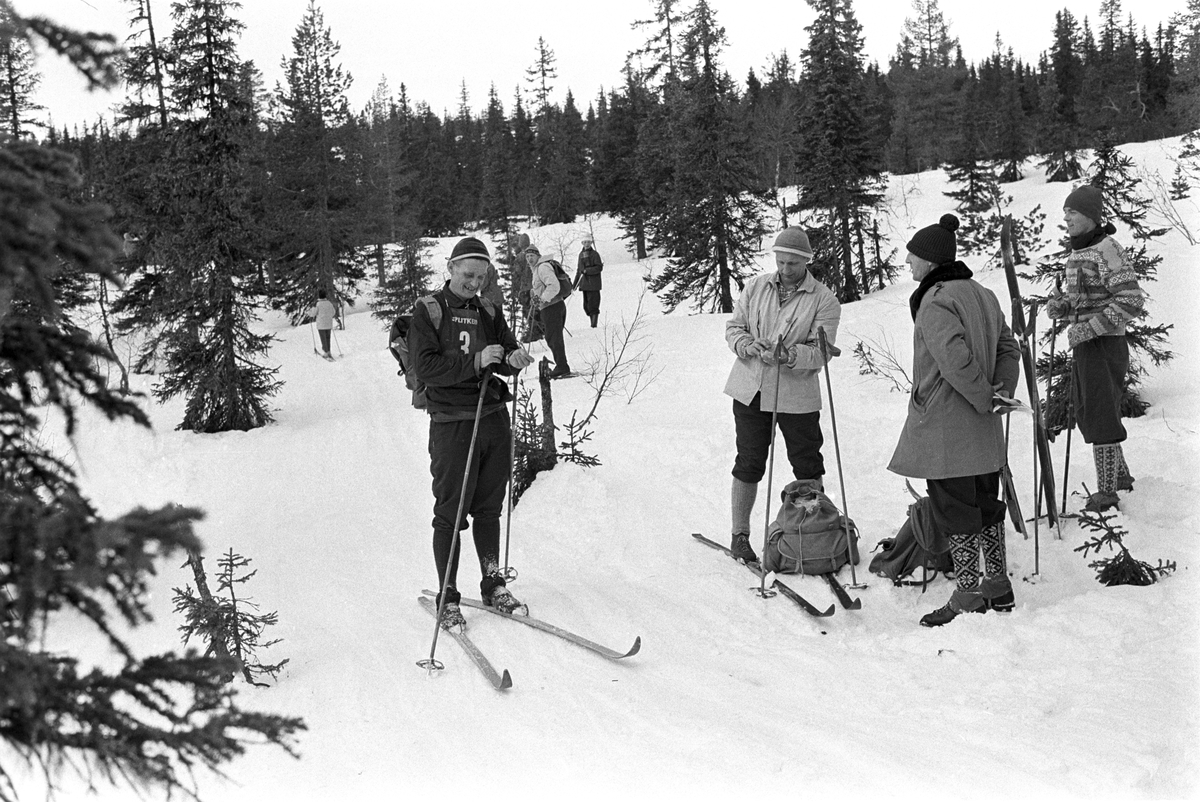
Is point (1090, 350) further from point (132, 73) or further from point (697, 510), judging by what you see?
point (132, 73)

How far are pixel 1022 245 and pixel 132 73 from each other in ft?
52.3

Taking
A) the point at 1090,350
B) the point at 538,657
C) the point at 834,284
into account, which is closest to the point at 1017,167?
the point at 834,284

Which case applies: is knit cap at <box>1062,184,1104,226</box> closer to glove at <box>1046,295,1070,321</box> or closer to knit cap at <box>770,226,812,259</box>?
glove at <box>1046,295,1070,321</box>

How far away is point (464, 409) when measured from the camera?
5.32m

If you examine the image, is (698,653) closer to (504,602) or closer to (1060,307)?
(504,602)

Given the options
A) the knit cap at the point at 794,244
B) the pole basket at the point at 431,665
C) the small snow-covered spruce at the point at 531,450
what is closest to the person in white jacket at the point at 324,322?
the small snow-covered spruce at the point at 531,450

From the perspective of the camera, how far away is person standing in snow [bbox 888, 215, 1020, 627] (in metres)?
4.85

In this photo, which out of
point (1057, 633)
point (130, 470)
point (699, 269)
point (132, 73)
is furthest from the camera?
point (699, 269)

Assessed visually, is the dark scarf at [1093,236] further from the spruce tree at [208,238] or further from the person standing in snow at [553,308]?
the spruce tree at [208,238]

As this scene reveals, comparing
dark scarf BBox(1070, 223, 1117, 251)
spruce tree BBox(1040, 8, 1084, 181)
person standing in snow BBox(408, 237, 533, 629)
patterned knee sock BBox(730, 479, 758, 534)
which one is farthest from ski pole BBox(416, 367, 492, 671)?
spruce tree BBox(1040, 8, 1084, 181)

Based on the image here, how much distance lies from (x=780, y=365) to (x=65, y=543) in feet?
16.3

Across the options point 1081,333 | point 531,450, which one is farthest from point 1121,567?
point 531,450

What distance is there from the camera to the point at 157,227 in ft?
45.5

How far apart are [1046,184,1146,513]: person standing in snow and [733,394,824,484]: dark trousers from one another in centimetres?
181
